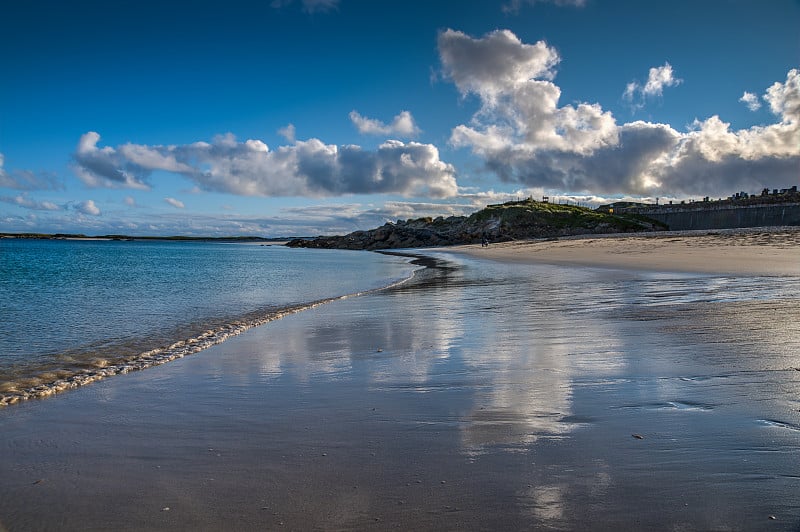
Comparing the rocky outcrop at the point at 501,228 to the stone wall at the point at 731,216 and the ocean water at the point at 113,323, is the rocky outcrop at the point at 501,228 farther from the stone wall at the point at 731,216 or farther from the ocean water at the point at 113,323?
the ocean water at the point at 113,323

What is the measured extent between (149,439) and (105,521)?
1.45 metres

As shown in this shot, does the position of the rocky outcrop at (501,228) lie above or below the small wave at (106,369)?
above

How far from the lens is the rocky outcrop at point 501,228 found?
87.9m

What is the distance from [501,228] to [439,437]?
9264 centimetres

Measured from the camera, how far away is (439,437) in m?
4.10

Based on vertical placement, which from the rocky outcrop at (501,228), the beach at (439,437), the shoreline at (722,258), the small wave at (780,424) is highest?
the rocky outcrop at (501,228)

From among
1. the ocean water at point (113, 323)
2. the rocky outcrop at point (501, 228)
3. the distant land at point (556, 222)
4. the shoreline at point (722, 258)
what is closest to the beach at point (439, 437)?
the ocean water at point (113, 323)

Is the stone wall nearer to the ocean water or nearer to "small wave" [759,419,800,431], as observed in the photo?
the ocean water

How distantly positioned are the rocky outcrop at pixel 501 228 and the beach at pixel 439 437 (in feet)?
243

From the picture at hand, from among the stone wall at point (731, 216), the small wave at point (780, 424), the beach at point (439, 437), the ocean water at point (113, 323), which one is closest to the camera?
the beach at point (439, 437)

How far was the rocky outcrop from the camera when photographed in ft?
288

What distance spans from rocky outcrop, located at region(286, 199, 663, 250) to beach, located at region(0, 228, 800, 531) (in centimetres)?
7414

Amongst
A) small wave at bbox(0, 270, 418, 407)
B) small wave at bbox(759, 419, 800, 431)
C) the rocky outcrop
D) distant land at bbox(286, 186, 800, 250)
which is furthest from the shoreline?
the rocky outcrop

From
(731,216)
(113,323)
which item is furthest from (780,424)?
(731,216)
